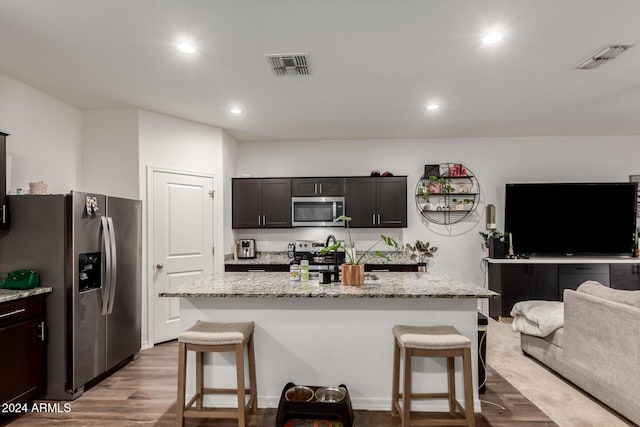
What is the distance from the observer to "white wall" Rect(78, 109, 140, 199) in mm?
3922

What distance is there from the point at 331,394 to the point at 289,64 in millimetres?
2504

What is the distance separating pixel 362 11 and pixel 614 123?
4411 mm

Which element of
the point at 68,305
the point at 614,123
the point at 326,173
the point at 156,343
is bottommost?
the point at 156,343

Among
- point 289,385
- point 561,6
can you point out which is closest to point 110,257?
point 289,385

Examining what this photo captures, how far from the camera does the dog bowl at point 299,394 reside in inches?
91.6

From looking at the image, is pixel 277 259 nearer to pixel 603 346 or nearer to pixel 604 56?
pixel 603 346

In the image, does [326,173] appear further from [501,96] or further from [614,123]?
[614,123]

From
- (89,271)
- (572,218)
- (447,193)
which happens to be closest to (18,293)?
(89,271)

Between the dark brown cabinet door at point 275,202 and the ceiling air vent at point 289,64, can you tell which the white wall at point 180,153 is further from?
the ceiling air vent at point 289,64

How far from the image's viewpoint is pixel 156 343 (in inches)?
157

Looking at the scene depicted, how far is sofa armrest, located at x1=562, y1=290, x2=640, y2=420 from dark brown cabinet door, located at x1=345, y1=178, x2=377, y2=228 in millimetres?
2618

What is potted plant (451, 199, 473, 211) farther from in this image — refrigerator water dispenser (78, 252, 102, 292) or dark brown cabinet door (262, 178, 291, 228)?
refrigerator water dispenser (78, 252, 102, 292)

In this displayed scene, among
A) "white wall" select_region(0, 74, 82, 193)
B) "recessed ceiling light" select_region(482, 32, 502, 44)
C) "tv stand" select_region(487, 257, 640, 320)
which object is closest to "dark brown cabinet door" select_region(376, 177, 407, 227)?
"tv stand" select_region(487, 257, 640, 320)

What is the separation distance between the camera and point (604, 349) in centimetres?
254
